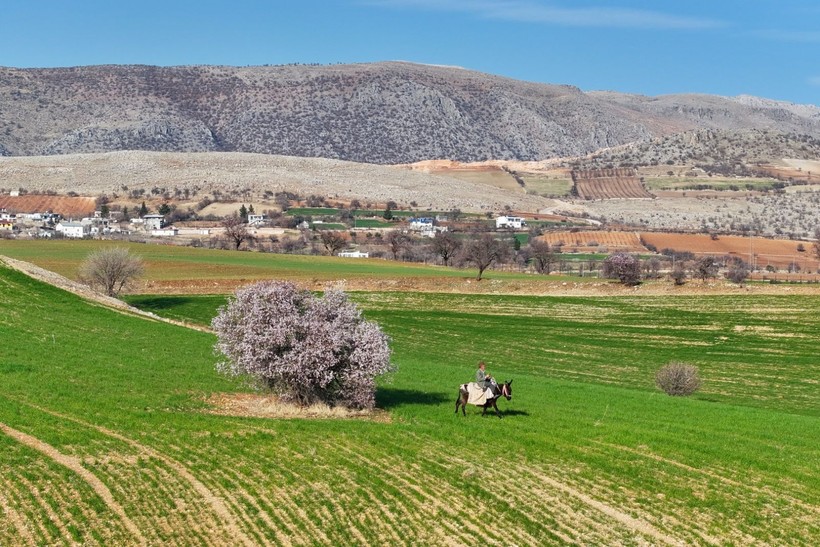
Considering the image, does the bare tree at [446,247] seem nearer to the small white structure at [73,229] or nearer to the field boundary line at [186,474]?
the small white structure at [73,229]

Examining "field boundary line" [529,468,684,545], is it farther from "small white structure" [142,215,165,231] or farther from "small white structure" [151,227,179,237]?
"small white structure" [142,215,165,231]

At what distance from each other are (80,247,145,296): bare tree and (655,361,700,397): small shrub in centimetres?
3704

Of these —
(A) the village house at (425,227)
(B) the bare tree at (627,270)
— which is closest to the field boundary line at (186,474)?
(B) the bare tree at (627,270)

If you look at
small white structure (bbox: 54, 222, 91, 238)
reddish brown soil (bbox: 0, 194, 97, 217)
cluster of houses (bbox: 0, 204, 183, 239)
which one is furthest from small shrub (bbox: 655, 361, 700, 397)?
reddish brown soil (bbox: 0, 194, 97, 217)

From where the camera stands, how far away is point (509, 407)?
31.3 meters

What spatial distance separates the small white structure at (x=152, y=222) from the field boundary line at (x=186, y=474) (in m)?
122

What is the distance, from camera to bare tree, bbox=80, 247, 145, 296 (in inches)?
2682

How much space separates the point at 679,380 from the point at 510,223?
124m

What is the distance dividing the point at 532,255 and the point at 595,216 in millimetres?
76174

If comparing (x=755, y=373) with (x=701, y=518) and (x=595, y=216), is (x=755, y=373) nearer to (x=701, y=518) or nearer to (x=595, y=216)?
(x=701, y=518)

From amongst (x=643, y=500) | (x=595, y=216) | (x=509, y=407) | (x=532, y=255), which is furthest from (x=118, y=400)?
(x=595, y=216)

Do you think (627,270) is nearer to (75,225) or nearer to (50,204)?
(75,225)

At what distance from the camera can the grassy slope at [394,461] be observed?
728 inches

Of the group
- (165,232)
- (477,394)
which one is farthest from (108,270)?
(165,232)
